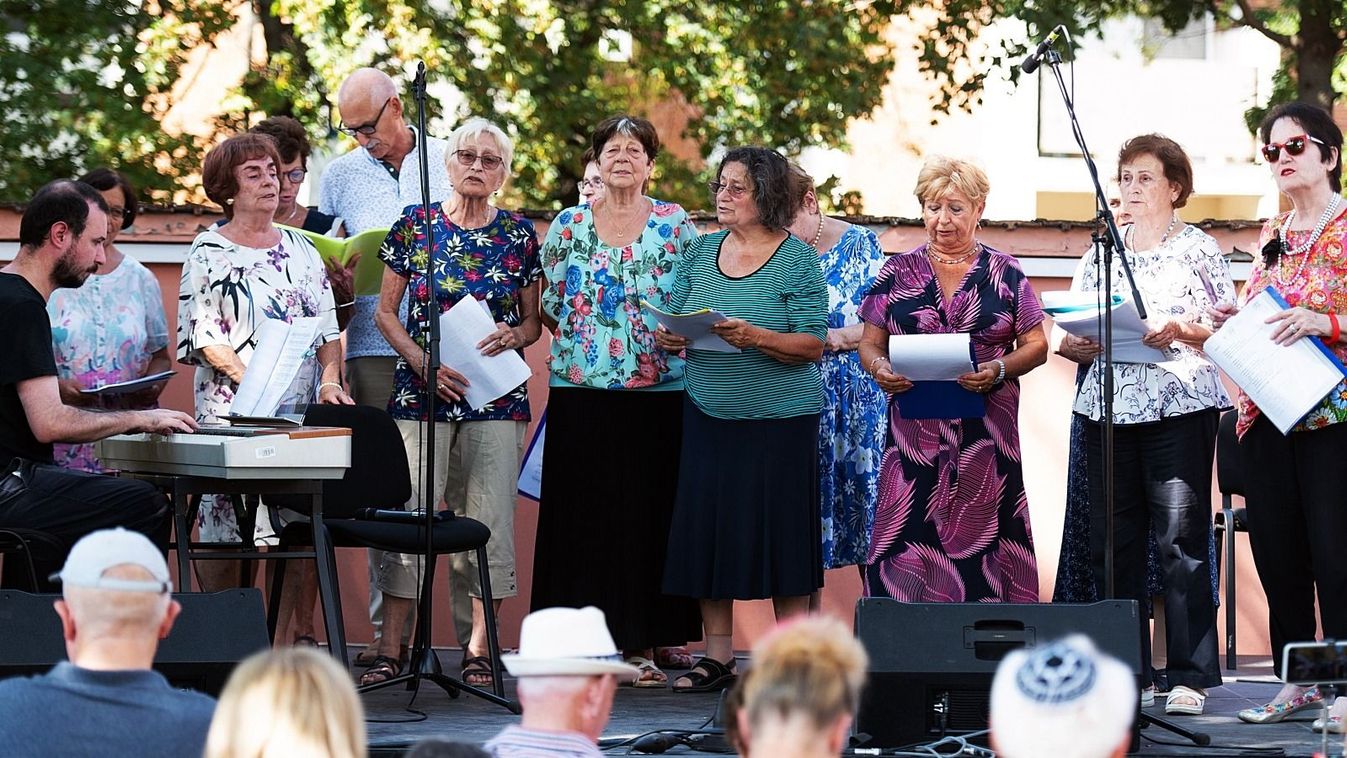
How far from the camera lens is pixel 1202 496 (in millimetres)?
6039

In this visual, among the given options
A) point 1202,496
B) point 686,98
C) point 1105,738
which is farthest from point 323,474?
point 686,98

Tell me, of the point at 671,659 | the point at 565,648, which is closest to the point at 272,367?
the point at 671,659

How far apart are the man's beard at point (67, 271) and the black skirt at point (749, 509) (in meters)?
2.12

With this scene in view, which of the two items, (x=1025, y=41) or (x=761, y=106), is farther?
(x=761, y=106)

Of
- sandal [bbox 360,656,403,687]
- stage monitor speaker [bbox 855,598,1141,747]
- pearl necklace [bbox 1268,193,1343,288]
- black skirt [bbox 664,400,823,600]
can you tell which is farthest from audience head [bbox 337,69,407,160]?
pearl necklace [bbox 1268,193,1343,288]

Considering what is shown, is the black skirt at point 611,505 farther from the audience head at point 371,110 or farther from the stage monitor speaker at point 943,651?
the stage monitor speaker at point 943,651

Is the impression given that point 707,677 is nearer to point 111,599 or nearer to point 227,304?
point 227,304

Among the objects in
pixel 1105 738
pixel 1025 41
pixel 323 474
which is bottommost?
pixel 1105 738

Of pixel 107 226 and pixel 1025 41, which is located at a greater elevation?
pixel 1025 41

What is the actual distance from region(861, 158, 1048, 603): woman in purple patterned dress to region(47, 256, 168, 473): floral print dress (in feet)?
8.79

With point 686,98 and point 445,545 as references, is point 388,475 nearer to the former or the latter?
point 445,545

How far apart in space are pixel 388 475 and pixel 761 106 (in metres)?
6.71

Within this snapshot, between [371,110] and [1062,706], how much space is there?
5.12 m

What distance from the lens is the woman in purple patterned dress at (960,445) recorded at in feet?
19.8
